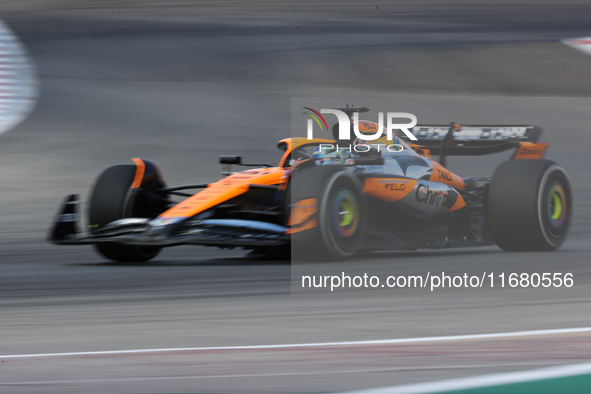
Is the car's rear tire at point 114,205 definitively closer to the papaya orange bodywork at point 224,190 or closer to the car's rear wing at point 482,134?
the papaya orange bodywork at point 224,190

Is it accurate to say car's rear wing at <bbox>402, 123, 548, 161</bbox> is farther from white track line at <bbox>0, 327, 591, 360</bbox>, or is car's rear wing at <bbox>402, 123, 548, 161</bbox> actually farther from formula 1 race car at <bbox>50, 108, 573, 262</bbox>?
white track line at <bbox>0, 327, 591, 360</bbox>

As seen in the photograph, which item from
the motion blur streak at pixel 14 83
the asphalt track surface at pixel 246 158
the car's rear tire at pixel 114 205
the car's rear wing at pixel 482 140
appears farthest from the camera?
the motion blur streak at pixel 14 83

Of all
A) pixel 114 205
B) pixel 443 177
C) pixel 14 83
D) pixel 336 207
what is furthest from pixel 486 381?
pixel 14 83

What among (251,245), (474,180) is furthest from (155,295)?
(474,180)

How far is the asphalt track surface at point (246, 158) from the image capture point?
3.56 metres

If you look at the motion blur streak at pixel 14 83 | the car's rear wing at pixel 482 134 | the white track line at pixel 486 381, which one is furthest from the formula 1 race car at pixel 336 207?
the motion blur streak at pixel 14 83

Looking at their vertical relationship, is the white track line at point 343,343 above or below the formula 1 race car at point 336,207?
below

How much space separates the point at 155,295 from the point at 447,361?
7.82ft

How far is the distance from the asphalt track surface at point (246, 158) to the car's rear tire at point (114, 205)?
200mm

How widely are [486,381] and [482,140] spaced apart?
5.07 meters

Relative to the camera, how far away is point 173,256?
785 centimetres

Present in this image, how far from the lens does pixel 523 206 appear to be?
697 cm

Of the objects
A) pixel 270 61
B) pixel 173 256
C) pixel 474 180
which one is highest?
pixel 270 61

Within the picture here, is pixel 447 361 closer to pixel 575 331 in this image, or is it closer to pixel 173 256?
pixel 575 331
